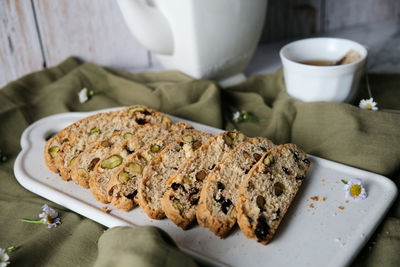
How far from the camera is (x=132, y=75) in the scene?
2.75 metres

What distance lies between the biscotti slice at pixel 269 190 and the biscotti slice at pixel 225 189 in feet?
0.15

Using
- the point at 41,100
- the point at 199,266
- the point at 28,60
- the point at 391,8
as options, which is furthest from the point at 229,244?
the point at 391,8

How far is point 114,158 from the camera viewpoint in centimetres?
169

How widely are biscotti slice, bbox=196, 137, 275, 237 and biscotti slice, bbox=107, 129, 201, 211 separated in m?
0.28

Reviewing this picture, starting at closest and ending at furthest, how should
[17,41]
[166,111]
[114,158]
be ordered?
[114,158] < [166,111] < [17,41]

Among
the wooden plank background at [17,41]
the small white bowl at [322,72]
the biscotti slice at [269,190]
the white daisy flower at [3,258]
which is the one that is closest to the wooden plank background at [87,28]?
the wooden plank background at [17,41]

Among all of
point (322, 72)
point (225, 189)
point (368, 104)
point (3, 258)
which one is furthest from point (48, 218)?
point (368, 104)

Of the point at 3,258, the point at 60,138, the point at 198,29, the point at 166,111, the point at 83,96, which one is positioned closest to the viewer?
the point at 3,258

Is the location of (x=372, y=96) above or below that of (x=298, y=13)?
below

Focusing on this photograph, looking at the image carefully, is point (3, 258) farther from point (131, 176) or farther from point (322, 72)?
point (322, 72)

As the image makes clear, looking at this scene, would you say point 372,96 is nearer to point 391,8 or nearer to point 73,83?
point 391,8

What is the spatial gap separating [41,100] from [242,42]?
1.24 meters

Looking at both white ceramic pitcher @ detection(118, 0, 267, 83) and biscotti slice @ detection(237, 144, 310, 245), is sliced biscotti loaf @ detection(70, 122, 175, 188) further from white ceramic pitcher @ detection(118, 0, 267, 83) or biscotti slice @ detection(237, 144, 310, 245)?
white ceramic pitcher @ detection(118, 0, 267, 83)

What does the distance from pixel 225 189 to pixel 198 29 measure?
41.8 inches
